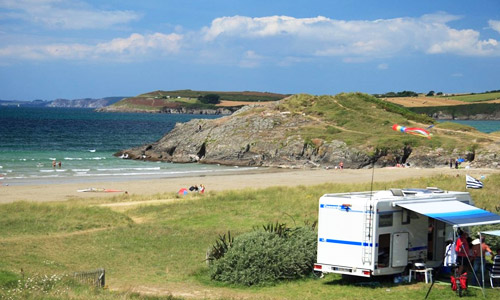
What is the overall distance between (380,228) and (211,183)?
3588cm

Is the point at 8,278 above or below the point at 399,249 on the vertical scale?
below

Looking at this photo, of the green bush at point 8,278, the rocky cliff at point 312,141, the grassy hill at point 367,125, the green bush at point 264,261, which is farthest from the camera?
the grassy hill at point 367,125

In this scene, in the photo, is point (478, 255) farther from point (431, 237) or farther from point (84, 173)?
point (84, 173)

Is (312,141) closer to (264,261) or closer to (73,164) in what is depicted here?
(73,164)

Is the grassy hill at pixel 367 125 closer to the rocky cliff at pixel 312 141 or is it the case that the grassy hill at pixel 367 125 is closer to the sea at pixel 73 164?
the rocky cliff at pixel 312 141

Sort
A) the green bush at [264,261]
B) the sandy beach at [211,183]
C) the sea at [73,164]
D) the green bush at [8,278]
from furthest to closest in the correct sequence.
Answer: the sea at [73,164] < the sandy beach at [211,183] < the green bush at [264,261] < the green bush at [8,278]

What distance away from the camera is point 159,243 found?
23.1m

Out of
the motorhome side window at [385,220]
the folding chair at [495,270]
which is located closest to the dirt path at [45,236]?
the motorhome side window at [385,220]

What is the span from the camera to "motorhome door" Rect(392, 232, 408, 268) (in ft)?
52.5

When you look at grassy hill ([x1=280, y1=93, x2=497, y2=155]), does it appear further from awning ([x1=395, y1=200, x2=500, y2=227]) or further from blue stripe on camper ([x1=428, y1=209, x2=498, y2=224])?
blue stripe on camper ([x1=428, y1=209, x2=498, y2=224])

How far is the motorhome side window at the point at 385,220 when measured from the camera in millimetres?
15591

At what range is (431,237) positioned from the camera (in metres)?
17.0

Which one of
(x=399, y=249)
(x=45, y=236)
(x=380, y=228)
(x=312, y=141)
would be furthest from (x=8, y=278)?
(x=312, y=141)

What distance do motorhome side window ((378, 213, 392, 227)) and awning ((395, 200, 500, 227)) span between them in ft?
1.29
